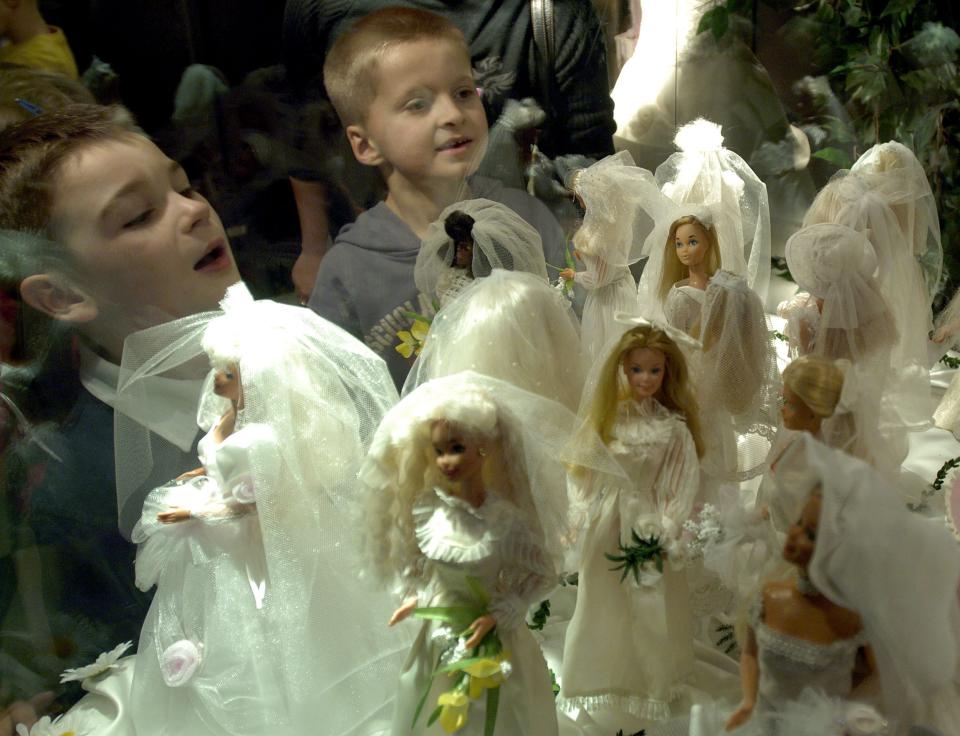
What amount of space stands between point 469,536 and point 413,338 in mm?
825

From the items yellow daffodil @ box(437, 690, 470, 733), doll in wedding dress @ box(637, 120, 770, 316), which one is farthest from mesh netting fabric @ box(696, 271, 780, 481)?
yellow daffodil @ box(437, 690, 470, 733)

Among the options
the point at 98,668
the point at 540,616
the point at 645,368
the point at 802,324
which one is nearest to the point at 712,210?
the point at 802,324

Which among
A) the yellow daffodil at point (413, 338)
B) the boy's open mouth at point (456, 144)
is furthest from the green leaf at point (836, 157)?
the yellow daffodil at point (413, 338)

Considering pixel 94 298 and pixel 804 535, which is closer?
pixel 804 535

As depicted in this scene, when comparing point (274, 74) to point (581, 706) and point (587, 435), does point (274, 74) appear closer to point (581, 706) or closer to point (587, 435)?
point (587, 435)

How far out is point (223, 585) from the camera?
2279mm

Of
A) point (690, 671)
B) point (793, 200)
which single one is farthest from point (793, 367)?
point (793, 200)

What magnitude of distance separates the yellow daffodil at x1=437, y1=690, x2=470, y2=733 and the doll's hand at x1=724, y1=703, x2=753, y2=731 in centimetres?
53

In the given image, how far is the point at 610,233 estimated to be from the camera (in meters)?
2.96

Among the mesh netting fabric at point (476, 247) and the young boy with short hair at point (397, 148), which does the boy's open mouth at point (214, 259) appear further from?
the mesh netting fabric at point (476, 247)

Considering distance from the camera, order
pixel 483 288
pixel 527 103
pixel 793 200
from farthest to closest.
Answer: pixel 793 200 → pixel 527 103 → pixel 483 288

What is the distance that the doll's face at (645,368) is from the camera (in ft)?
7.21

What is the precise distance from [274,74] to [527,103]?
73 centimetres

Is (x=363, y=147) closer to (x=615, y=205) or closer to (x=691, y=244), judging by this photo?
(x=615, y=205)
